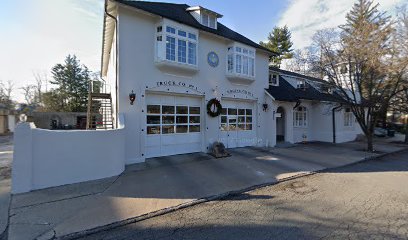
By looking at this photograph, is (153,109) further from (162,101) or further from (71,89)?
(71,89)

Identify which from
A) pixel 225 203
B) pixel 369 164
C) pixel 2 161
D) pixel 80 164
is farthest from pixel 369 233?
pixel 2 161

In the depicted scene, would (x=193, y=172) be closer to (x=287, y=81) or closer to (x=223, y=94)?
(x=223, y=94)

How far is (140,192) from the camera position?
613 cm

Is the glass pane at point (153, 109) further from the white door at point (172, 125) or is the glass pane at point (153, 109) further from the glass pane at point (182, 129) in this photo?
the glass pane at point (182, 129)

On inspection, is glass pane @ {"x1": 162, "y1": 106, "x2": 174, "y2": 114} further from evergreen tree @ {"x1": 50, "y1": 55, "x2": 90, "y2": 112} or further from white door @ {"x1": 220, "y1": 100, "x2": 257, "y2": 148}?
evergreen tree @ {"x1": 50, "y1": 55, "x2": 90, "y2": 112}

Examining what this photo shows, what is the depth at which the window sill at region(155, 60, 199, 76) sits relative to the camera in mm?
9805

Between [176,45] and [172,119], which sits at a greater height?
[176,45]

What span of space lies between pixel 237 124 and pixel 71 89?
3268cm

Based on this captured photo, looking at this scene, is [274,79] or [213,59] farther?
[274,79]

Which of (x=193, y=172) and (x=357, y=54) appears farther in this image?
(x=357, y=54)

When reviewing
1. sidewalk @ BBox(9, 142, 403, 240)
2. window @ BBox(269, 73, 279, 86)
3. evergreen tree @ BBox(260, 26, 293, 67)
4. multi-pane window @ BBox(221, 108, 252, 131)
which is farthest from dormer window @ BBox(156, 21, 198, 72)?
evergreen tree @ BBox(260, 26, 293, 67)

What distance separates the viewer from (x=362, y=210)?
16.6ft

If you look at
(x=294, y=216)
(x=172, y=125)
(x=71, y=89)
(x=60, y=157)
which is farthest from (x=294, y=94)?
(x=71, y=89)

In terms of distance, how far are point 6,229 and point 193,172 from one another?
5.27m
